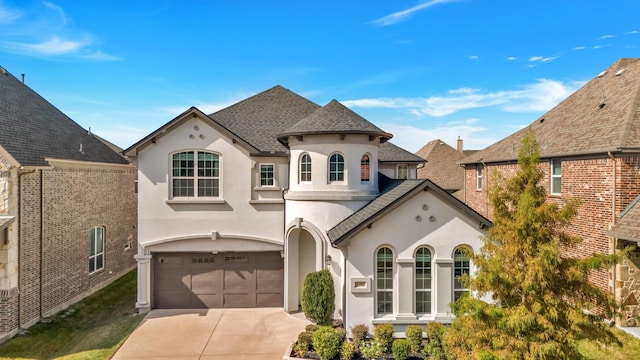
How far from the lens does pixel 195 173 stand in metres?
15.0

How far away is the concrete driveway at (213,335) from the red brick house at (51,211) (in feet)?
13.4

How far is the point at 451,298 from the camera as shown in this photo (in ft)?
37.8

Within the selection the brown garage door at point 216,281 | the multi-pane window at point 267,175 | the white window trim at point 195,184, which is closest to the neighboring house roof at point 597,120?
the multi-pane window at point 267,175

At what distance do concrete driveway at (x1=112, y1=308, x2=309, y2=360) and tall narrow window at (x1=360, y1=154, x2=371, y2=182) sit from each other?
580 cm

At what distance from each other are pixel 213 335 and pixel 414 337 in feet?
21.9

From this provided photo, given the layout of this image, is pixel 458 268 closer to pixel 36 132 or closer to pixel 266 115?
pixel 266 115

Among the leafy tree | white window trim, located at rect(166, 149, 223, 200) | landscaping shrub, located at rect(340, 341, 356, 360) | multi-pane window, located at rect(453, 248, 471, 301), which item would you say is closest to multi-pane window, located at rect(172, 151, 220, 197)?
white window trim, located at rect(166, 149, 223, 200)

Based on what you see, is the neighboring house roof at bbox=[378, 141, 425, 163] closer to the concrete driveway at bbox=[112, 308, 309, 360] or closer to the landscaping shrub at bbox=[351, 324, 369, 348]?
the concrete driveway at bbox=[112, 308, 309, 360]

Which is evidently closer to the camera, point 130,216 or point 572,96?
point 572,96

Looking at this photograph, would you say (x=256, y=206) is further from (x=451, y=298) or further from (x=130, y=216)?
(x=130, y=216)

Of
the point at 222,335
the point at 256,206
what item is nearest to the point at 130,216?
the point at 256,206

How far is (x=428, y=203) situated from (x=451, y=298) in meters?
3.07

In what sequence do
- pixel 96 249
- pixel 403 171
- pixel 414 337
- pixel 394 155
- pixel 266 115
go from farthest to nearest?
pixel 403 171, pixel 394 155, pixel 266 115, pixel 96 249, pixel 414 337

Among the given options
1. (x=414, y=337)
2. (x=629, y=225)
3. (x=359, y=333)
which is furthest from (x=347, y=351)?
(x=629, y=225)
